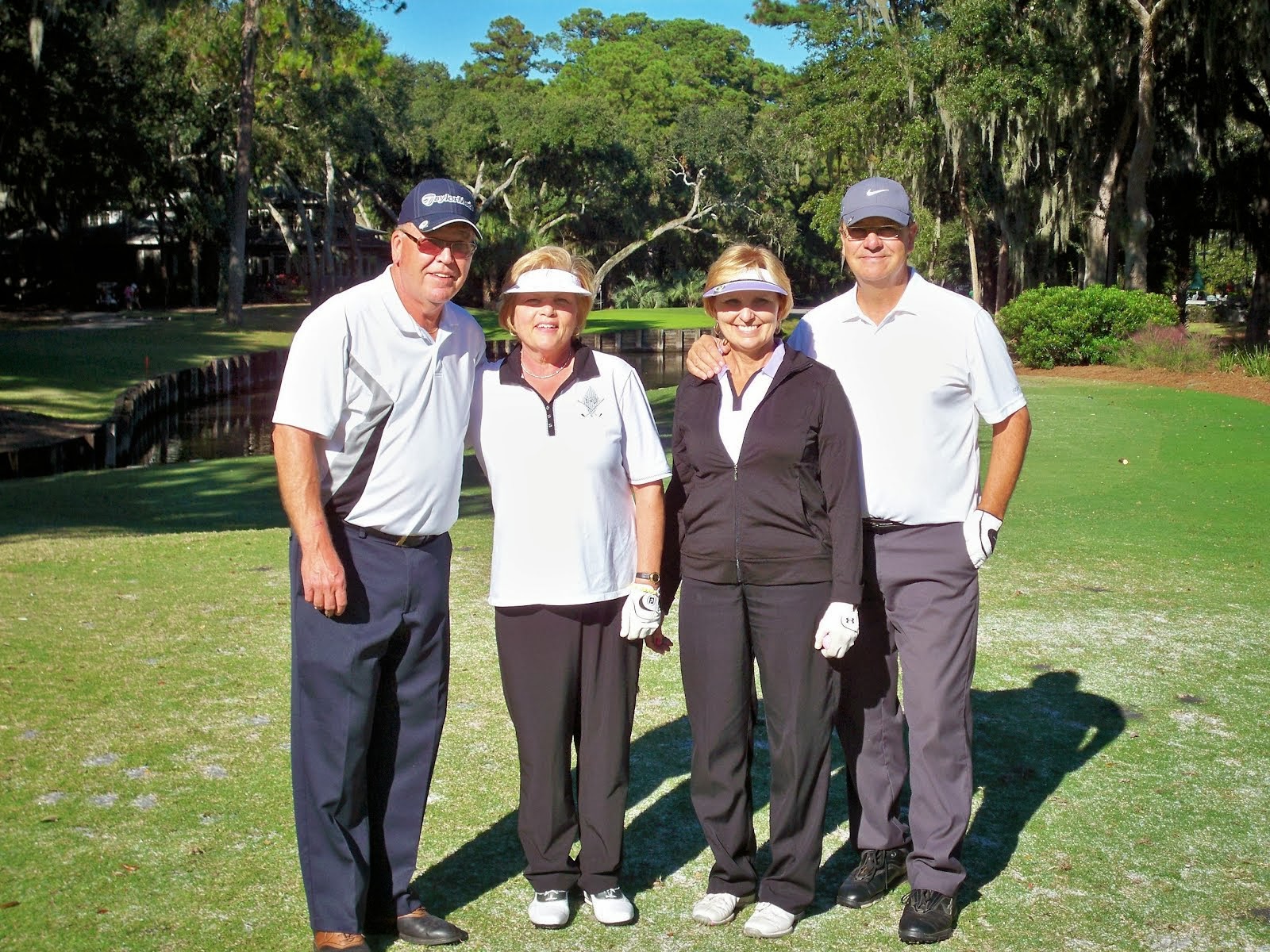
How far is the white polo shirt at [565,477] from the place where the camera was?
374 cm

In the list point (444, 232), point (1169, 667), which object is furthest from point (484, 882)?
point (1169, 667)

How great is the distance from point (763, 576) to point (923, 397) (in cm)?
74

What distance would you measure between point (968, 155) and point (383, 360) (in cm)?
2990

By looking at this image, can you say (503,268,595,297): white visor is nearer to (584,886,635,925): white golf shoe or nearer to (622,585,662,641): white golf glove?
(622,585,662,641): white golf glove

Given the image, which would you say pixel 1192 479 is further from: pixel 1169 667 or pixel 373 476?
pixel 373 476

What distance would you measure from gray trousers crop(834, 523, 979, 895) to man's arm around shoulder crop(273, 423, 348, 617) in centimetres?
149

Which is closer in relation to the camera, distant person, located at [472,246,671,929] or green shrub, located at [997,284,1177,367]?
distant person, located at [472,246,671,929]

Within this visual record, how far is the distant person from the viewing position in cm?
374

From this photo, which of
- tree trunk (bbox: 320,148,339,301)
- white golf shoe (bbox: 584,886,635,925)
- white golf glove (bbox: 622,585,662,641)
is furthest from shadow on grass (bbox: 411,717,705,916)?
tree trunk (bbox: 320,148,339,301)

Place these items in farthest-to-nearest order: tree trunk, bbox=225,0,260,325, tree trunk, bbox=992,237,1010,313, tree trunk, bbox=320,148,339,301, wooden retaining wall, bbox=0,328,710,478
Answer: tree trunk, bbox=320,148,339,301 < tree trunk, bbox=992,237,1010,313 < tree trunk, bbox=225,0,260,325 < wooden retaining wall, bbox=0,328,710,478

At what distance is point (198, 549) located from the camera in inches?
372

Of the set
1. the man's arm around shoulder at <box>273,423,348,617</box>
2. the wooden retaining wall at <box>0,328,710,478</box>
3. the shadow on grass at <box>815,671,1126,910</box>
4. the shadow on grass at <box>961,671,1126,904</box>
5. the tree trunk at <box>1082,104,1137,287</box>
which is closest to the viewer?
the man's arm around shoulder at <box>273,423,348,617</box>

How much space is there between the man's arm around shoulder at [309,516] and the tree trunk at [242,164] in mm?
39452

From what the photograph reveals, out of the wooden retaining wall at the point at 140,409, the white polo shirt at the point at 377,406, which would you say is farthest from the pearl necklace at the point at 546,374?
the wooden retaining wall at the point at 140,409
